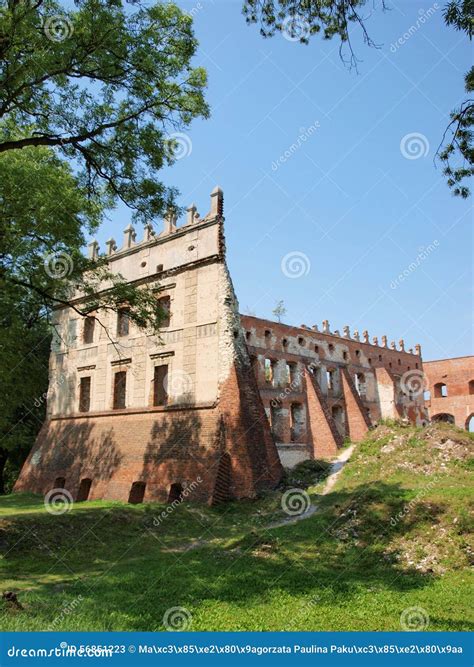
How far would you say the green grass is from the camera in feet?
21.8

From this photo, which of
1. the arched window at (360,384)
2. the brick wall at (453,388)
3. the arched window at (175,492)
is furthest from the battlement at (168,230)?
the brick wall at (453,388)

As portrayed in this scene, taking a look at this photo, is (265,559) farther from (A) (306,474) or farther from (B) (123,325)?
(B) (123,325)

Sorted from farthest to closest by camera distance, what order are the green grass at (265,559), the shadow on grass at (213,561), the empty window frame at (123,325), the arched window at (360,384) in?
the arched window at (360,384) → the empty window frame at (123,325) → the shadow on grass at (213,561) → the green grass at (265,559)

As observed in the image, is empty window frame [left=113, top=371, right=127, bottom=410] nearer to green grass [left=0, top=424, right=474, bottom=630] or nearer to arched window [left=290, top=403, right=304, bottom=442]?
green grass [left=0, top=424, right=474, bottom=630]

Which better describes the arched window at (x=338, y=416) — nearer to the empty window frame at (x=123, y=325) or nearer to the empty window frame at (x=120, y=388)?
the empty window frame at (x=120, y=388)

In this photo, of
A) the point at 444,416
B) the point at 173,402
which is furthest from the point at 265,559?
the point at 444,416

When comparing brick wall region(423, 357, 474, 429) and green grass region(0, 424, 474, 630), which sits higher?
brick wall region(423, 357, 474, 429)

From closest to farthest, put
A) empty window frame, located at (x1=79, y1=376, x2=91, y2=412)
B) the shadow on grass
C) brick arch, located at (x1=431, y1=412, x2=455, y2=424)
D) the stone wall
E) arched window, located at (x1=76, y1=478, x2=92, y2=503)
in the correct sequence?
the shadow on grass, the stone wall, arched window, located at (x1=76, y1=478, x2=92, y2=503), empty window frame, located at (x1=79, y1=376, x2=91, y2=412), brick arch, located at (x1=431, y1=412, x2=455, y2=424)

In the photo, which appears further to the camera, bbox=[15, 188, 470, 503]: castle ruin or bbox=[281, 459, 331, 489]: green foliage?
bbox=[281, 459, 331, 489]: green foliage

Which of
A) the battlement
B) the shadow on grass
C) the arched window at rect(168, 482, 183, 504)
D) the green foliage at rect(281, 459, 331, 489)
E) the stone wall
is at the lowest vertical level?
the shadow on grass

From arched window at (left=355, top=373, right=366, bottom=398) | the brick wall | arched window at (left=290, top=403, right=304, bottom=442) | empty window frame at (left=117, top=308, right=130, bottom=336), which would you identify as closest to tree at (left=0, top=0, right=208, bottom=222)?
empty window frame at (left=117, top=308, right=130, bottom=336)

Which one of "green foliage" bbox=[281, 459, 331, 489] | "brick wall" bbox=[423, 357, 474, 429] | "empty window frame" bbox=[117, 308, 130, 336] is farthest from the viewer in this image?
"brick wall" bbox=[423, 357, 474, 429]

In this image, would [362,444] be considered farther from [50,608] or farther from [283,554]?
[50,608]

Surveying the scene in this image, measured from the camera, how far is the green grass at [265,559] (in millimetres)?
6633
